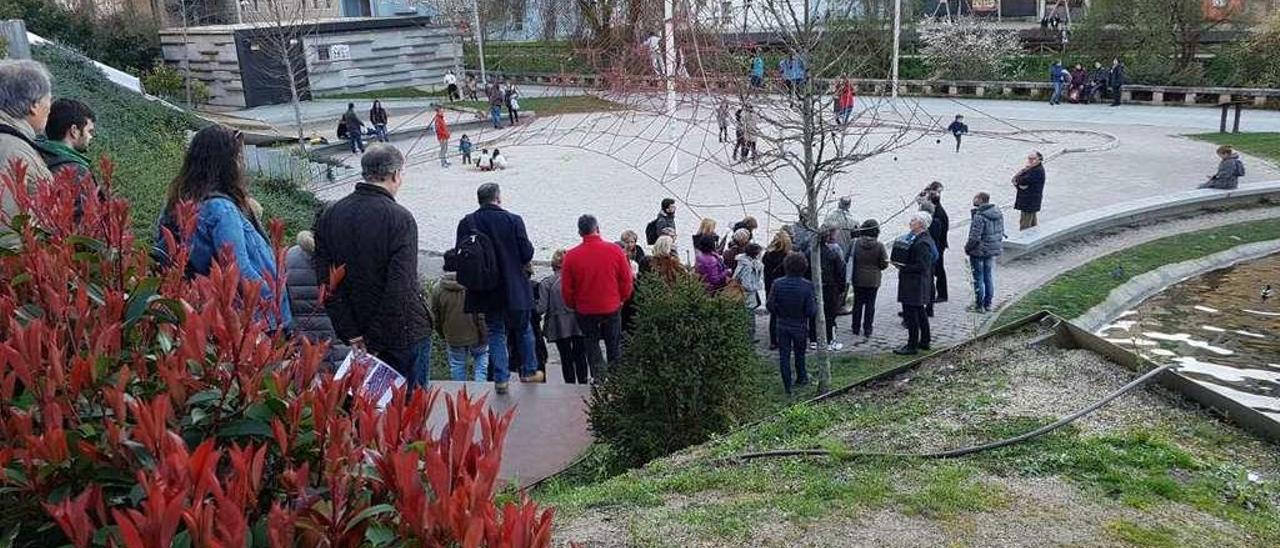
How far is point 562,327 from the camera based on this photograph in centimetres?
932

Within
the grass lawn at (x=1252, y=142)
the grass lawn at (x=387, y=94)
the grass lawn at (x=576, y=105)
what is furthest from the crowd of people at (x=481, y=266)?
the grass lawn at (x=387, y=94)

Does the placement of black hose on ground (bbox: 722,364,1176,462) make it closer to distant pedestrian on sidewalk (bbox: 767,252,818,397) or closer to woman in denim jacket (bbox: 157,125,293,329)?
woman in denim jacket (bbox: 157,125,293,329)

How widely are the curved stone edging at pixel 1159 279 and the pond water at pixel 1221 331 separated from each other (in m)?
0.13

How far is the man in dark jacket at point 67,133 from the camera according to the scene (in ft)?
16.8

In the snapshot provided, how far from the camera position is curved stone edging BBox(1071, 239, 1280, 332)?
11.6 meters

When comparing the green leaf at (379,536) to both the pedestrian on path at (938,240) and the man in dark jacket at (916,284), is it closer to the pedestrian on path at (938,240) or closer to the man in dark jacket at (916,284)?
the man in dark jacket at (916,284)

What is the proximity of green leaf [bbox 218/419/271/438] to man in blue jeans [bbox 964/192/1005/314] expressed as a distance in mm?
11204

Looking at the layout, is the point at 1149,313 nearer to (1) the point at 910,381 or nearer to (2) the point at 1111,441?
(1) the point at 910,381

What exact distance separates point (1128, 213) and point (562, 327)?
11.6m

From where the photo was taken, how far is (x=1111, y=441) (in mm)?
5844

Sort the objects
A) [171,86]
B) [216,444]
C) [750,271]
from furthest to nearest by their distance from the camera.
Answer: [171,86] < [750,271] < [216,444]

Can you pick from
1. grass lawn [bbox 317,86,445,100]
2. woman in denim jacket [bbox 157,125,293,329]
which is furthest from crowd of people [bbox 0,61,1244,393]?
grass lawn [bbox 317,86,445,100]

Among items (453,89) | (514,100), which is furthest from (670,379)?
(453,89)

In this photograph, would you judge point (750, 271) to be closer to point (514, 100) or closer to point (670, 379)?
point (670, 379)
